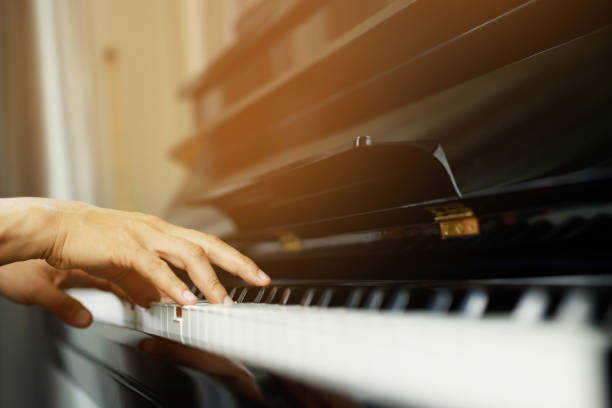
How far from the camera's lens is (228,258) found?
2.17 ft

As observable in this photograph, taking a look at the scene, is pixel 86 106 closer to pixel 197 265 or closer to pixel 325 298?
pixel 197 265

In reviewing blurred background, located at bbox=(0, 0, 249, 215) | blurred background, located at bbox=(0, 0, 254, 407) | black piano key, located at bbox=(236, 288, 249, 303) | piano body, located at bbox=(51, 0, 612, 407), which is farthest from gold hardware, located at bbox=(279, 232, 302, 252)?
blurred background, located at bbox=(0, 0, 249, 215)

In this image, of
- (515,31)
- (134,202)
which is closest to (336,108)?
(515,31)

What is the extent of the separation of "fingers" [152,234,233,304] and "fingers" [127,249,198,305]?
19 millimetres

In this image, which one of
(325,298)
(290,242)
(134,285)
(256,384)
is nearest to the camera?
(256,384)

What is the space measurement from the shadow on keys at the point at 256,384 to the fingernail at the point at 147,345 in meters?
0.08

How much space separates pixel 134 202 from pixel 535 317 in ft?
7.50

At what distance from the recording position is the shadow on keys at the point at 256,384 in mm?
379

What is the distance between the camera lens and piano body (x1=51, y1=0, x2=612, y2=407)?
1.01ft

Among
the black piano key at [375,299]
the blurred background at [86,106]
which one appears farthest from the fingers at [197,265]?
the blurred background at [86,106]

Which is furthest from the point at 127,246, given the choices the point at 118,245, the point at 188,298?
the point at 188,298

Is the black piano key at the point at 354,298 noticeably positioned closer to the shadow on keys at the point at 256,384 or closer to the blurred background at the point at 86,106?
the shadow on keys at the point at 256,384

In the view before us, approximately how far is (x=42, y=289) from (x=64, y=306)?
0.18 ft

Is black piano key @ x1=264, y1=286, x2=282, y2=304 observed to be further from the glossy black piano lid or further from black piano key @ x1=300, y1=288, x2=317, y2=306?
the glossy black piano lid
